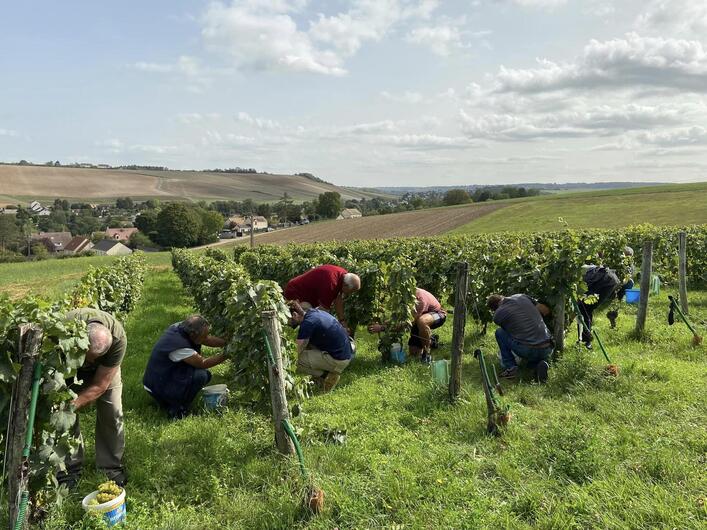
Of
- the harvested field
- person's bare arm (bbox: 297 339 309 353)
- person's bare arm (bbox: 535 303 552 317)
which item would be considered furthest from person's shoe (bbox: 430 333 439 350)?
the harvested field

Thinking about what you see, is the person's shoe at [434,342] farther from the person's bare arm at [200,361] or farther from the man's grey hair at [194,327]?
the man's grey hair at [194,327]

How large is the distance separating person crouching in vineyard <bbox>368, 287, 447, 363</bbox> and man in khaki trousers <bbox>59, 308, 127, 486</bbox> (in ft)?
13.2

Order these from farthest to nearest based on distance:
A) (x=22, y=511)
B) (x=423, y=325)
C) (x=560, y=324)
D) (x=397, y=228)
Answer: (x=397, y=228), (x=423, y=325), (x=560, y=324), (x=22, y=511)

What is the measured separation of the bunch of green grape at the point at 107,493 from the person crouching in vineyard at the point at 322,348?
272 centimetres

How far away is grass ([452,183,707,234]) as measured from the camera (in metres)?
39.7

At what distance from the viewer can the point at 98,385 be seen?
399 centimetres

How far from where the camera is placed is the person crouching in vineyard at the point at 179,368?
5254 mm

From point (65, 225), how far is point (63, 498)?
119 metres

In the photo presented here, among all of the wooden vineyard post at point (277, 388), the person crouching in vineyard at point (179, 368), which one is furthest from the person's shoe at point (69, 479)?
the wooden vineyard post at point (277, 388)

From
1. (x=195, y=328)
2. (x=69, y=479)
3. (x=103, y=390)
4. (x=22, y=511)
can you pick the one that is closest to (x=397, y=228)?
(x=195, y=328)

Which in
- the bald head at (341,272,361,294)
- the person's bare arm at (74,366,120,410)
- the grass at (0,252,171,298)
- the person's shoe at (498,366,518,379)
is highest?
the bald head at (341,272,361,294)

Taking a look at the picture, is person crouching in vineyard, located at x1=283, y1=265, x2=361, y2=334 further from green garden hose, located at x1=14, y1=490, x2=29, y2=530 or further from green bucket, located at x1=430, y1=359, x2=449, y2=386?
green garden hose, located at x1=14, y1=490, x2=29, y2=530

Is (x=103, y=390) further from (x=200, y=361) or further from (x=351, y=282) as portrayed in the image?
(x=351, y=282)

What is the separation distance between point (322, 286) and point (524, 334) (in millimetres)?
3238
